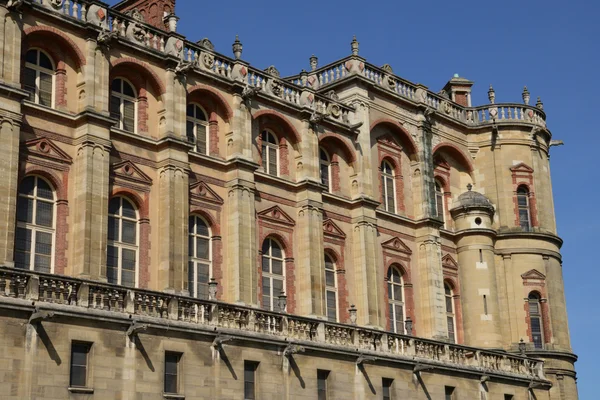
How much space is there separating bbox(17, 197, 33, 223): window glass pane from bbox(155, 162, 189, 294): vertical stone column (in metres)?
4.93

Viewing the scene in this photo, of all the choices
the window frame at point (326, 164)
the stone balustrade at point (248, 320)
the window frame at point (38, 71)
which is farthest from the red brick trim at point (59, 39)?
the window frame at point (326, 164)

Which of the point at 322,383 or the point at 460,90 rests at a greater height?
the point at 460,90

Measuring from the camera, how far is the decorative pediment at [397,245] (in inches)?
1802

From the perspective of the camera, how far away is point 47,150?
110ft

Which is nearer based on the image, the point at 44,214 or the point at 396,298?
the point at 44,214

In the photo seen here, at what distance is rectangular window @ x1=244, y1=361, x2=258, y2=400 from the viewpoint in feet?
111

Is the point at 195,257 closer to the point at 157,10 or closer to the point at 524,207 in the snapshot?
the point at 157,10

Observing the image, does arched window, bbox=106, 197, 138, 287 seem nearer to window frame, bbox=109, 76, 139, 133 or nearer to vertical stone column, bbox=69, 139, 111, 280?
vertical stone column, bbox=69, 139, 111, 280

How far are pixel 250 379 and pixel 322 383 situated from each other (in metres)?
3.56

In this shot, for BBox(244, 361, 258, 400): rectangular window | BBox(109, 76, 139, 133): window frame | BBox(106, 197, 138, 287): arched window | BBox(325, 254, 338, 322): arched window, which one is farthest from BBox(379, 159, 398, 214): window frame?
BBox(244, 361, 258, 400): rectangular window

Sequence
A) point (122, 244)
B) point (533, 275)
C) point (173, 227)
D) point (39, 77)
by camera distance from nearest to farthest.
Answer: point (39, 77) < point (122, 244) < point (173, 227) < point (533, 275)

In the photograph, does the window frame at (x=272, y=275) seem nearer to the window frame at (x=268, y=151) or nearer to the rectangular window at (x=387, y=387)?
the window frame at (x=268, y=151)

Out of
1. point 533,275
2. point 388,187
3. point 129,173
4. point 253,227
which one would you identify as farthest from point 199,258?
point 533,275

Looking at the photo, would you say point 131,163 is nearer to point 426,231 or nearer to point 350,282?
point 350,282
